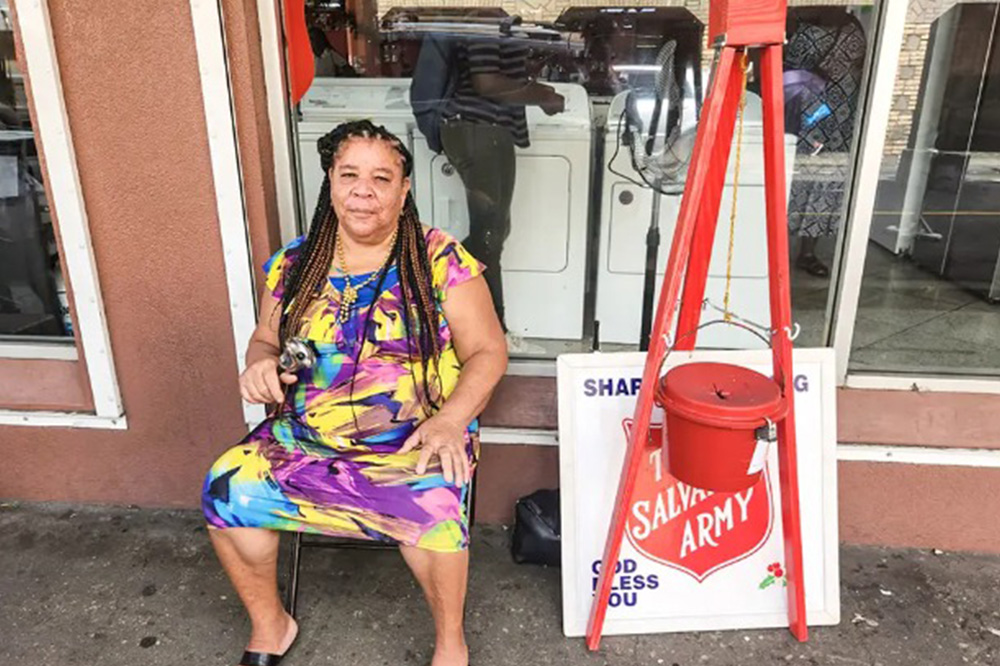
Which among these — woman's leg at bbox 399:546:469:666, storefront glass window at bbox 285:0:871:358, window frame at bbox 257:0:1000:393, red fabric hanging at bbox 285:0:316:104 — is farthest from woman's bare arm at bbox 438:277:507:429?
red fabric hanging at bbox 285:0:316:104

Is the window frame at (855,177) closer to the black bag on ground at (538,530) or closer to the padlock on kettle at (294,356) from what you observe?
the black bag on ground at (538,530)

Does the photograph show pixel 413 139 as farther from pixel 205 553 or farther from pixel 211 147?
pixel 205 553

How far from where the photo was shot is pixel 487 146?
2.86m

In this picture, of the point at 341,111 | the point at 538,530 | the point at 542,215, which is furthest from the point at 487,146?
the point at 538,530

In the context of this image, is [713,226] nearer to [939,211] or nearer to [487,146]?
[487,146]

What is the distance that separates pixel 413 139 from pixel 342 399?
4.20 ft

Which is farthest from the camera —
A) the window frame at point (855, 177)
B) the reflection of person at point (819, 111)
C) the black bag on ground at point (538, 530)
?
the reflection of person at point (819, 111)

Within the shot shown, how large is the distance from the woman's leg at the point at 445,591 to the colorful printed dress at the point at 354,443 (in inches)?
1.6

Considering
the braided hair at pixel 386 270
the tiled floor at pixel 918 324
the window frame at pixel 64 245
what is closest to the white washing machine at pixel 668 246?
the tiled floor at pixel 918 324

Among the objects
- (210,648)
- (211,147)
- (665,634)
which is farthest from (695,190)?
(210,648)

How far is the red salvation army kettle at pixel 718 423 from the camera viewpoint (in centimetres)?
162

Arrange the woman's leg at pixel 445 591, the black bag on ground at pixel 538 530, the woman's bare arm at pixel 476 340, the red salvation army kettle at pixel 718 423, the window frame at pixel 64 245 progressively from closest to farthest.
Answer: the red salvation army kettle at pixel 718 423
the woman's leg at pixel 445 591
the woman's bare arm at pixel 476 340
the window frame at pixel 64 245
the black bag on ground at pixel 538 530

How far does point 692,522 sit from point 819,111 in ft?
4.85

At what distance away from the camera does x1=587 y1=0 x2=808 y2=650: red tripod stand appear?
4.95 feet
